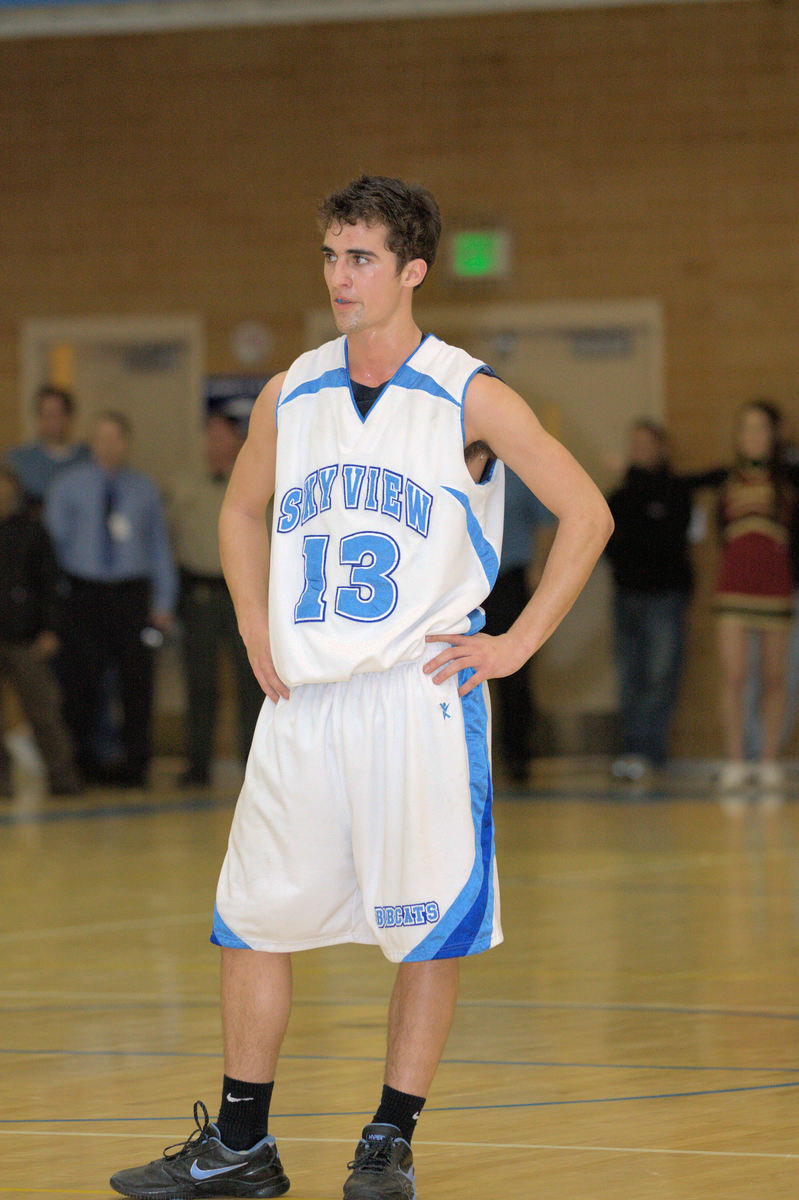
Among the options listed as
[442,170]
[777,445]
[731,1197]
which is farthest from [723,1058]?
[442,170]

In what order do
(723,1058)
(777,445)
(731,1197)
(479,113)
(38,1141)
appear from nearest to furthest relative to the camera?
(731,1197)
(38,1141)
(723,1058)
(777,445)
(479,113)

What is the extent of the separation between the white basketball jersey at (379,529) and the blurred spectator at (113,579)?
7396mm

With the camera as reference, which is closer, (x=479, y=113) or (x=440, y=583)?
(x=440, y=583)

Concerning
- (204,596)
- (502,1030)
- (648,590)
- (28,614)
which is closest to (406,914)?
(502,1030)

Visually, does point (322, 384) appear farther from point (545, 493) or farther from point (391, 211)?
point (545, 493)

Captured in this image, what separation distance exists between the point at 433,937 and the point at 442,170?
31.4 ft

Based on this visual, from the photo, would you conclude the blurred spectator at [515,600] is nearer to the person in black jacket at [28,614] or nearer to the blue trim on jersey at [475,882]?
the person in black jacket at [28,614]

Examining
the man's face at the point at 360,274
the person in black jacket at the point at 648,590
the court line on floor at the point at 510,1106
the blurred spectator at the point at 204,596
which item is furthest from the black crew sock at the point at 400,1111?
the person in black jacket at the point at 648,590

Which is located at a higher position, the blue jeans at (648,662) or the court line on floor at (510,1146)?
the blue jeans at (648,662)

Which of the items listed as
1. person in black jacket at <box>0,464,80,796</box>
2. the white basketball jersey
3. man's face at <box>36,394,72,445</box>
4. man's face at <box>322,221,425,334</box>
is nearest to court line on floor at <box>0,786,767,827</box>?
person in black jacket at <box>0,464,80,796</box>

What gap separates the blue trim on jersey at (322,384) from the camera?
3262mm

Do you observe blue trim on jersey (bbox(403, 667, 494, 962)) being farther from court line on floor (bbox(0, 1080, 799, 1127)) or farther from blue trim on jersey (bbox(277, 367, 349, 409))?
court line on floor (bbox(0, 1080, 799, 1127))

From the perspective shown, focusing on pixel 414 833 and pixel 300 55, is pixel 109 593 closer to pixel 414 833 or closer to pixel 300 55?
pixel 300 55

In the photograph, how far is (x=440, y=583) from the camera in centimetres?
312
